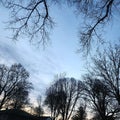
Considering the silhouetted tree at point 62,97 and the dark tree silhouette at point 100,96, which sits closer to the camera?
the dark tree silhouette at point 100,96

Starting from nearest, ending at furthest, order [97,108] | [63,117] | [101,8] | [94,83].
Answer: [101,8] → [94,83] → [97,108] → [63,117]

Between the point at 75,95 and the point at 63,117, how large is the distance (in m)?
5.78

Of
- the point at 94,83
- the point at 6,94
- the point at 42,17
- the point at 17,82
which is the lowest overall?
the point at 42,17

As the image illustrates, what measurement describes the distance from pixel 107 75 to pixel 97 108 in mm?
8912

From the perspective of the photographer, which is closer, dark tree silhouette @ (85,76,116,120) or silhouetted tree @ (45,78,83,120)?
dark tree silhouette @ (85,76,116,120)

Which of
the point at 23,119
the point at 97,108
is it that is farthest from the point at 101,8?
the point at 23,119

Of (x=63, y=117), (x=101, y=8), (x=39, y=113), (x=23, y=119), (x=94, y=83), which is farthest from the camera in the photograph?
(x=39, y=113)

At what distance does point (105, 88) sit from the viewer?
27.7 metres

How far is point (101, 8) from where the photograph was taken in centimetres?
1066

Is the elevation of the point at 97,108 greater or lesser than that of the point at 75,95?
lesser

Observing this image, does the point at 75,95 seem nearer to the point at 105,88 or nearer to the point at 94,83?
the point at 94,83

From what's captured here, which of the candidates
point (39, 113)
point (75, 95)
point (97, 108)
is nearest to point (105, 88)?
point (97, 108)

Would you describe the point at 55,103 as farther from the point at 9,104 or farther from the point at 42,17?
the point at 42,17

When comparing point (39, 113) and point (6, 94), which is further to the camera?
point (39, 113)
